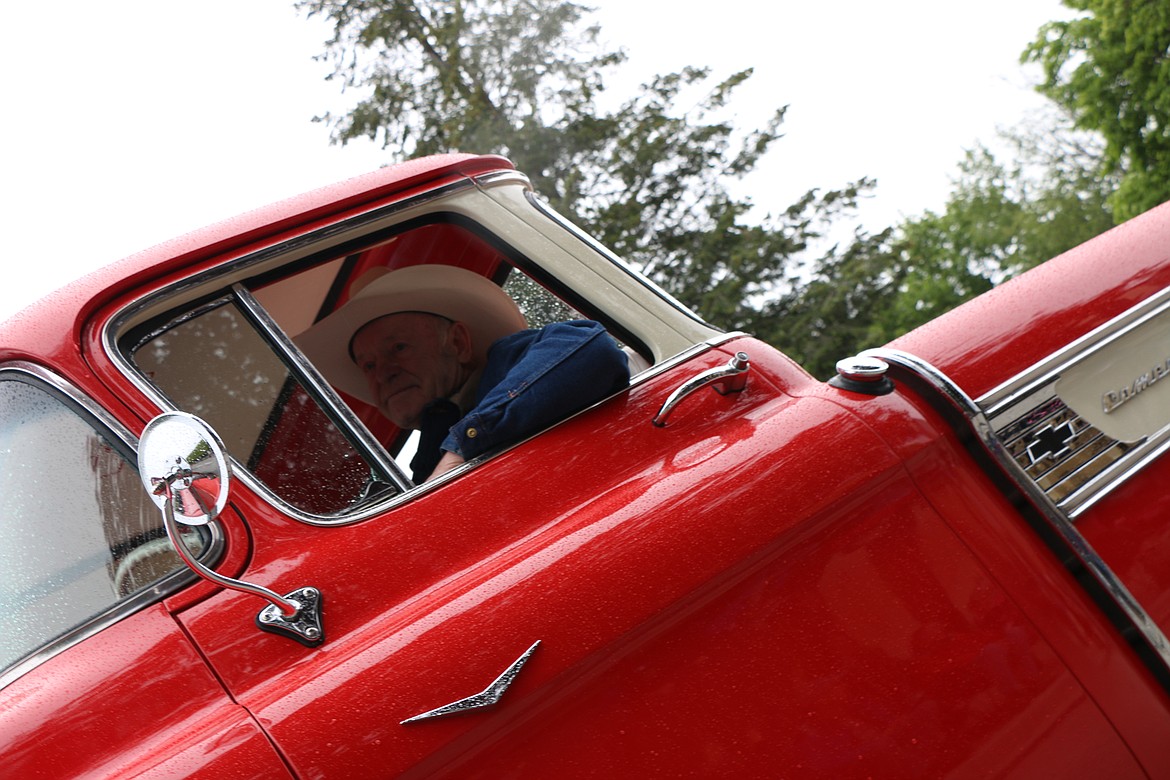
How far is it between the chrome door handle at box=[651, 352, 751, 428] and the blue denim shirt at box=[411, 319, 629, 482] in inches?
4.9

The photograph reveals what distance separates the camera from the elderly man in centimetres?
214

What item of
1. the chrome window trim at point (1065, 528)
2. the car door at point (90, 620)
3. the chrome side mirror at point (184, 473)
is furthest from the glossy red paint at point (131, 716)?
the chrome window trim at point (1065, 528)

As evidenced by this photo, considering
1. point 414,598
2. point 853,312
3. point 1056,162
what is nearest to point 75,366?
point 414,598

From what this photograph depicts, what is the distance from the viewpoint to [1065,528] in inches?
72.0

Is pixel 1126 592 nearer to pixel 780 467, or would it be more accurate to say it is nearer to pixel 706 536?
pixel 780 467

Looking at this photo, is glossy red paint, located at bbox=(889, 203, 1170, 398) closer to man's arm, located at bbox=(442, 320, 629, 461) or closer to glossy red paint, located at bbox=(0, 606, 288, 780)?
man's arm, located at bbox=(442, 320, 629, 461)

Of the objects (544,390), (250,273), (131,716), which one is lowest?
(131,716)

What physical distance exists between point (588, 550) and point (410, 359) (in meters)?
0.88

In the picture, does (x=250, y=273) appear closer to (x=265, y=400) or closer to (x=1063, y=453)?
(x=265, y=400)

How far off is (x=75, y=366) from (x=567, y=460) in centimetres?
84

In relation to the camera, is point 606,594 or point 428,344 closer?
point 606,594

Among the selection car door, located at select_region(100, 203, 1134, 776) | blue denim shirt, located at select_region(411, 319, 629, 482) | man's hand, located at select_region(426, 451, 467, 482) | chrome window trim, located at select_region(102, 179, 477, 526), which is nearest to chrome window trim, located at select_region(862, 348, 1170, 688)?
car door, located at select_region(100, 203, 1134, 776)

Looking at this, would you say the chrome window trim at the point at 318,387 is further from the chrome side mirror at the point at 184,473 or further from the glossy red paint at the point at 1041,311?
the glossy red paint at the point at 1041,311

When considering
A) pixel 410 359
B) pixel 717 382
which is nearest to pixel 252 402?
pixel 410 359
